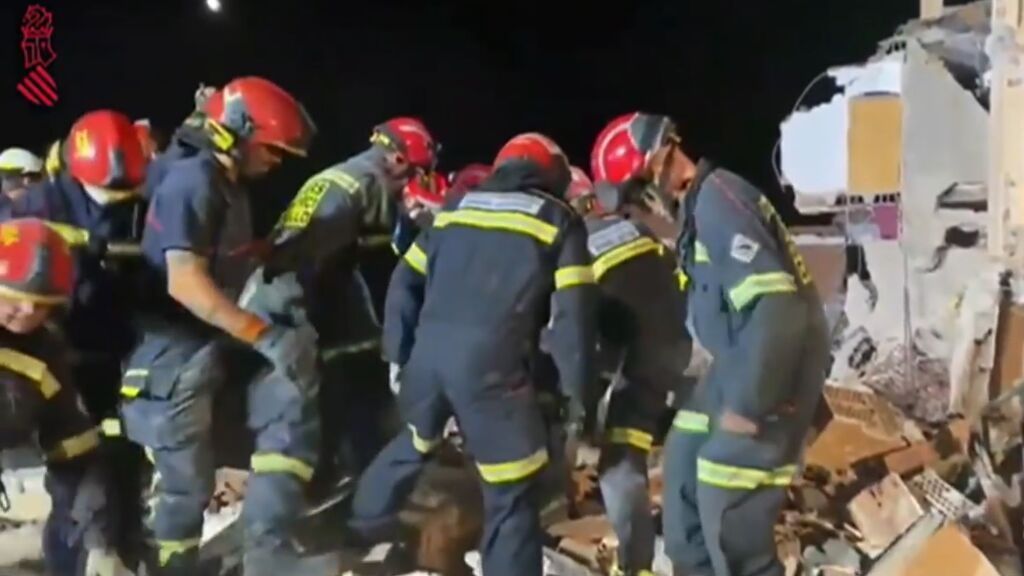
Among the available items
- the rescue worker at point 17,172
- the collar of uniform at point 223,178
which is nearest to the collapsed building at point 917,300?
the collar of uniform at point 223,178

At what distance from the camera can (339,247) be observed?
282cm

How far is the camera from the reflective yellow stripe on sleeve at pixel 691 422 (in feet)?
8.51

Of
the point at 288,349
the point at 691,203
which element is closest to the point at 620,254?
the point at 691,203

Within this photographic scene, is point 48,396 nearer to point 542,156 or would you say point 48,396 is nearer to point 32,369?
point 32,369

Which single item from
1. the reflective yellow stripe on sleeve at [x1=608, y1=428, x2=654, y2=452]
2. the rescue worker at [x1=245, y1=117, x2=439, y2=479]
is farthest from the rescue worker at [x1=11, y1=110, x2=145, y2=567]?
the reflective yellow stripe on sleeve at [x1=608, y1=428, x2=654, y2=452]

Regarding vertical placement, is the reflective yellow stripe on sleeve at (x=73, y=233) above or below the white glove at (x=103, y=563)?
above

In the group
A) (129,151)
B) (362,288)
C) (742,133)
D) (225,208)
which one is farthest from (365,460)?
(742,133)

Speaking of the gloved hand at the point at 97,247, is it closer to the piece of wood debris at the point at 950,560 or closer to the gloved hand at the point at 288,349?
the gloved hand at the point at 288,349

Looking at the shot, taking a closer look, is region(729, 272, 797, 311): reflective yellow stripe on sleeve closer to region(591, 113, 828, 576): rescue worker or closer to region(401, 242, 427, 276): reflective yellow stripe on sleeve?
region(591, 113, 828, 576): rescue worker

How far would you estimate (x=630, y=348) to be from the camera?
273cm

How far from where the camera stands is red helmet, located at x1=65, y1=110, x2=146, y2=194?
2787 millimetres

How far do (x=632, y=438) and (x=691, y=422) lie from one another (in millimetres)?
144

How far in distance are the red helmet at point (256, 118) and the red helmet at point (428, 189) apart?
246mm
